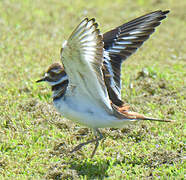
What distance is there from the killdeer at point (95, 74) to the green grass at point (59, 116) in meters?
0.43

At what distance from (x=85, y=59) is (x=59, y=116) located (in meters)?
2.15

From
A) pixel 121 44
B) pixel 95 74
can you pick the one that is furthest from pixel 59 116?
pixel 95 74

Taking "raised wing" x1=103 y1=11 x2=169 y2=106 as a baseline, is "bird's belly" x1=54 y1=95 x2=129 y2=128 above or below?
below

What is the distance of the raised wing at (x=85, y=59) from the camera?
4.29 meters

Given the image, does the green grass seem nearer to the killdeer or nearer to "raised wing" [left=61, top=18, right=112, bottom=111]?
the killdeer

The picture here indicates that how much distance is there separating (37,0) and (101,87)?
24.6 feet

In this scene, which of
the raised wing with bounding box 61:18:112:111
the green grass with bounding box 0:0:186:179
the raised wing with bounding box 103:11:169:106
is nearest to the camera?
the raised wing with bounding box 61:18:112:111

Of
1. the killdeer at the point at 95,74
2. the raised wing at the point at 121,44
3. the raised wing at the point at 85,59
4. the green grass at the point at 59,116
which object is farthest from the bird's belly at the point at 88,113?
the green grass at the point at 59,116

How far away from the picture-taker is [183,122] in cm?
620

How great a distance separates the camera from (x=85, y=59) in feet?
14.7

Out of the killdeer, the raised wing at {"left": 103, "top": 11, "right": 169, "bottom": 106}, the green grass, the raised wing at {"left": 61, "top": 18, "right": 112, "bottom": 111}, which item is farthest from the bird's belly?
the green grass

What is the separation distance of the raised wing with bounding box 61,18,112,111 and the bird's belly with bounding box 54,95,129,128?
0.75 feet

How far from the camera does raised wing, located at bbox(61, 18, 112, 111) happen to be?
4.29m

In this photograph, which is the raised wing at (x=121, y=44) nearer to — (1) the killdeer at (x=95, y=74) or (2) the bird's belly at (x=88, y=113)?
(1) the killdeer at (x=95, y=74)
